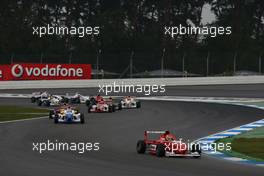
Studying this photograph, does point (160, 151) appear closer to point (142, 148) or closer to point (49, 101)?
point (142, 148)

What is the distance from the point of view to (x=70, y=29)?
69.4 meters

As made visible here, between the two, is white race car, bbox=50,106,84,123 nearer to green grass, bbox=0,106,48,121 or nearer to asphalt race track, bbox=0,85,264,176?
asphalt race track, bbox=0,85,264,176

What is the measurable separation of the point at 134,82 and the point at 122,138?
96.9ft

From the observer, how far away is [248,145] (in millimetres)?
18234

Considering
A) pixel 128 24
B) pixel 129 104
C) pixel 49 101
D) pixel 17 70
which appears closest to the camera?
pixel 129 104

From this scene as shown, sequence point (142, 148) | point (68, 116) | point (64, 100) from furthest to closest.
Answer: point (64, 100) → point (68, 116) → point (142, 148)

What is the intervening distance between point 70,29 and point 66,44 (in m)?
3.56

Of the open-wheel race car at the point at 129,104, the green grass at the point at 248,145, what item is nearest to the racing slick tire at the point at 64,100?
the open-wheel race car at the point at 129,104

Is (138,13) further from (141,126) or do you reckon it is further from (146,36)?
(141,126)

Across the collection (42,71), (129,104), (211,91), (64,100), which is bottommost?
(129,104)

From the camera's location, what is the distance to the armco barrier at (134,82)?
48.3 meters

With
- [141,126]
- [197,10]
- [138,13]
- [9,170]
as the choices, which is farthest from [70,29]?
[9,170]

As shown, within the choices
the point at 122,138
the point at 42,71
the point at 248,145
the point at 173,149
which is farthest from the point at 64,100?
the point at 173,149

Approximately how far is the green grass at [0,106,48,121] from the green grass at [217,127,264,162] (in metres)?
10.1
